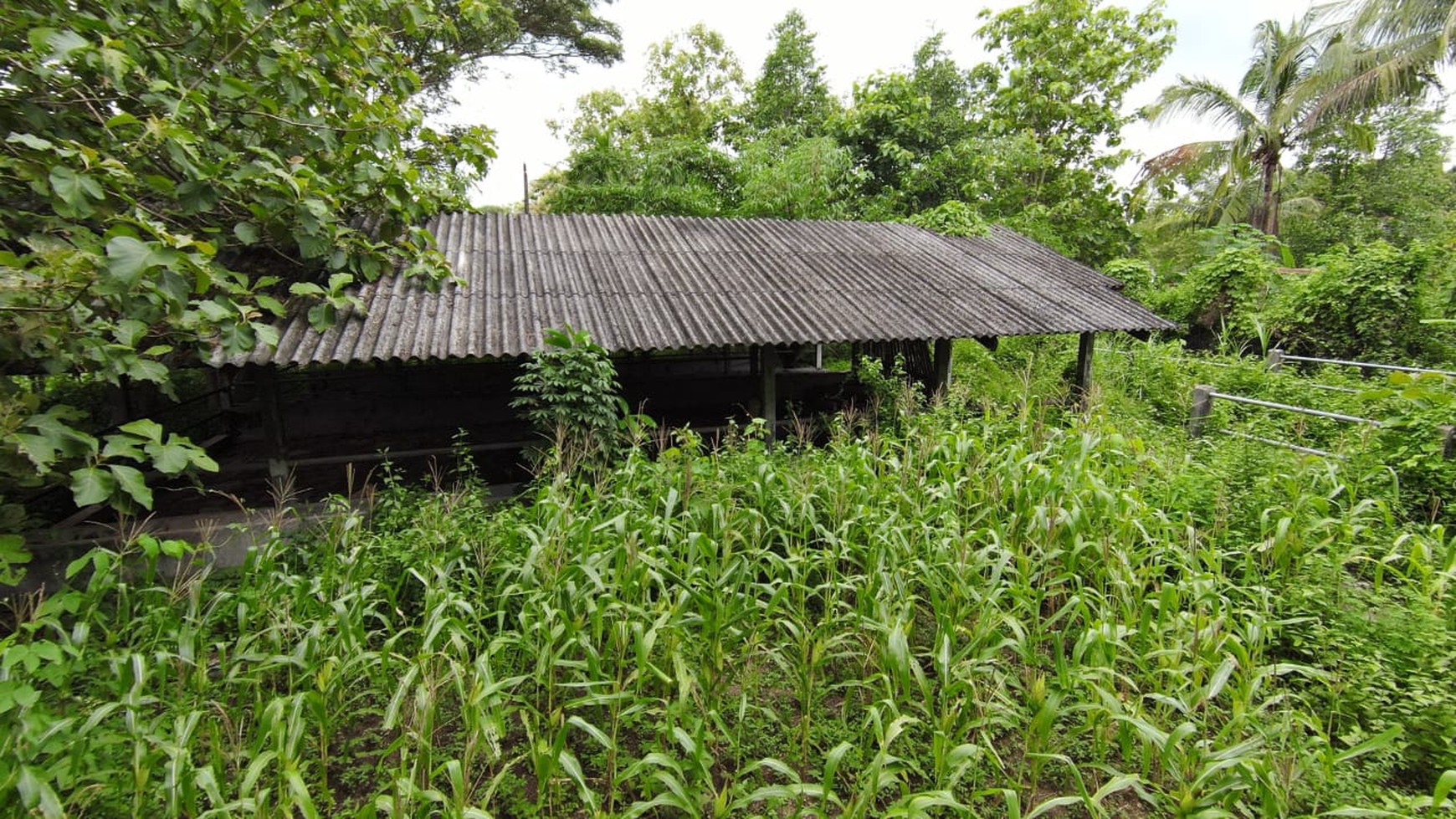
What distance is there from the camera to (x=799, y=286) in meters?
6.82

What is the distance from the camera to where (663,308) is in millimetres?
5934

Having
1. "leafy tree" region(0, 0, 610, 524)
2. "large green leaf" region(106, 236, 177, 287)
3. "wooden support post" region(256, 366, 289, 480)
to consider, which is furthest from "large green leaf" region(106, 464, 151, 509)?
"wooden support post" region(256, 366, 289, 480)

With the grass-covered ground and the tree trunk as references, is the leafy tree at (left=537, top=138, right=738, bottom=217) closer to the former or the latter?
the grass-covered ground

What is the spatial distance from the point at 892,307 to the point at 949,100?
13.1 m

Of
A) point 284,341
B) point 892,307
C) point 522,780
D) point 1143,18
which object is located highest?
point 1143,18

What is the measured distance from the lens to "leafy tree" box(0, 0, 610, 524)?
286 centimetres

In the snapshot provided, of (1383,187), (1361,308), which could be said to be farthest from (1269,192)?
(1361,308)

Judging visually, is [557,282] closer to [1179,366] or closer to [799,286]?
[799,286]

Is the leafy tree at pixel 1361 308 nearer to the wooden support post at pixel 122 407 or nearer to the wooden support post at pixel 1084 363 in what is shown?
the wooden support post at pixel 1084 363

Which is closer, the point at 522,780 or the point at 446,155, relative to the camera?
the point at 522,780

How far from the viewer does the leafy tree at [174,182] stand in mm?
2863

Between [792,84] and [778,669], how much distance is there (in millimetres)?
18462

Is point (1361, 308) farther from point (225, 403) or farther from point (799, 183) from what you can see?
point (225, 403)

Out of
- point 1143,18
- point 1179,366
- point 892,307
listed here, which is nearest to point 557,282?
point 892,307
